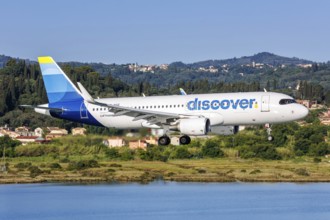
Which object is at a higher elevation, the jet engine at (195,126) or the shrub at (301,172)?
the jet engine at (195,126)

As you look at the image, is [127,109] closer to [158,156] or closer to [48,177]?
[48,177]

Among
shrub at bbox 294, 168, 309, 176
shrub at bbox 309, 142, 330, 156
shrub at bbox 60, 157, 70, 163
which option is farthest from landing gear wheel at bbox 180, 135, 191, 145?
shrub at bbox 309, 142, 330, 156

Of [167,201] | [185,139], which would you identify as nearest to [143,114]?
[185,139]

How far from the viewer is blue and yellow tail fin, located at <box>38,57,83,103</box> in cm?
10256

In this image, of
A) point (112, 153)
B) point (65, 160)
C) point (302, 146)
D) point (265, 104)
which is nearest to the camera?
point (265, 104)

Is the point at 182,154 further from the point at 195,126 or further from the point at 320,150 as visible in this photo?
the point at 195,126

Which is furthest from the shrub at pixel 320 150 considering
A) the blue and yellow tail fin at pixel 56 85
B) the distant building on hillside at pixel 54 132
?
the blue and yellow tail fin at pixel 56 85

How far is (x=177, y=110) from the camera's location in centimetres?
9644

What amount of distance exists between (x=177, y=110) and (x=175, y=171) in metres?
60.9

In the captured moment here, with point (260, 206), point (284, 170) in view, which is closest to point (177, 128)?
point (260, 206)

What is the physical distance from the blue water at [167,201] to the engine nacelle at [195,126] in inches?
654

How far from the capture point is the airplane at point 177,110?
93500mm

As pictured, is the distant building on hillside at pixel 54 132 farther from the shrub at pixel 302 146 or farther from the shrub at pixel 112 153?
the shrub at pixel 302 146

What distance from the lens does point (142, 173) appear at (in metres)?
154
